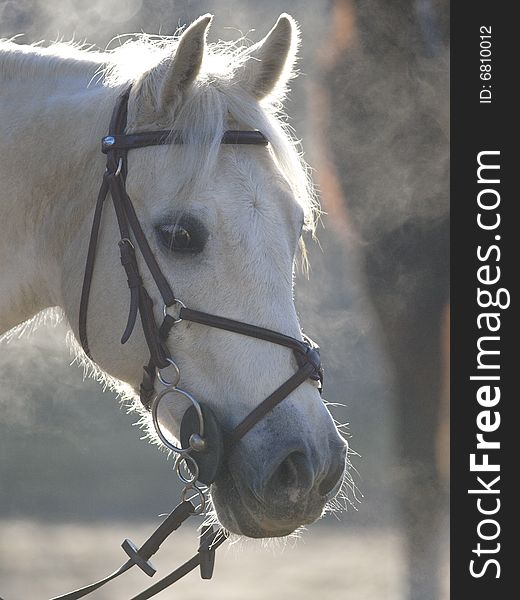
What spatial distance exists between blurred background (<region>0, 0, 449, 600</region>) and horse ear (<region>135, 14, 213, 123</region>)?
1.35 meters

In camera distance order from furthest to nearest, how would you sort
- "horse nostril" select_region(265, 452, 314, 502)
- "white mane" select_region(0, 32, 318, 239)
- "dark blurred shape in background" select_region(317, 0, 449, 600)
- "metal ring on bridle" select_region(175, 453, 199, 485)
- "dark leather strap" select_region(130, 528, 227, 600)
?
"dark blurred shape in background" select_region(317, 0, 449, 600) < "dark leather strap" select_region(130, 528, 227, 600) < "white mane" select_region(0, 32, 318, 239) < "metal ring on bridle" select_region(175, 453, 199, 485) < "horse nostril" select_region(265, 452, 314, 502)

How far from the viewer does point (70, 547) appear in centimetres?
608

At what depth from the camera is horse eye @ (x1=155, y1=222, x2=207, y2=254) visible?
1.99m

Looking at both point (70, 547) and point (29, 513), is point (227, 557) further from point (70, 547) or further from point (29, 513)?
point (29, 513)

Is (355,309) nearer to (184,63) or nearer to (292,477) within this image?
(184,63)

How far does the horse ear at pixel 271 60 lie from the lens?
2.27 metres

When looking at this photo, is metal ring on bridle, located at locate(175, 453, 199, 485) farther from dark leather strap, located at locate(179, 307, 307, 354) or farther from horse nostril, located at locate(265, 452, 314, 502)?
dark leather strap, located at locate(179, 307, 307, 354)

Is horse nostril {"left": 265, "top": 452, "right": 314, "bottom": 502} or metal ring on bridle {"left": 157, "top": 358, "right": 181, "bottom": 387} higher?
metal ring on bridle {"left": 157, "top": 358, "right": 181, "bottom": 387}

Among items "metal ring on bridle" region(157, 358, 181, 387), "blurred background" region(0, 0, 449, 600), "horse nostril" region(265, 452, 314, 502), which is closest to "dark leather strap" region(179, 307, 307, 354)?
"metal ring on bridle" region(157, 358, 181, 387)

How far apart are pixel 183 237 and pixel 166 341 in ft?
0.74

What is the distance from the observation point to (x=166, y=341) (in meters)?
2.02

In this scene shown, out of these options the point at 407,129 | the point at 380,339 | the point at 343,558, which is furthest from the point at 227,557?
the point at 407,129

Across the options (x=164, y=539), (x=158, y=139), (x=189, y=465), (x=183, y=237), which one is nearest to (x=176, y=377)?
(x=189, y=465)

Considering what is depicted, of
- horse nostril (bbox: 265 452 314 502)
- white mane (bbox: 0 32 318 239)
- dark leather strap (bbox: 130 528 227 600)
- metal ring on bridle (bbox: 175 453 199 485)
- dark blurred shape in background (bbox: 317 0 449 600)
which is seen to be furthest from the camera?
dark blurred shape in background (bbox: 317 0 449 600)
